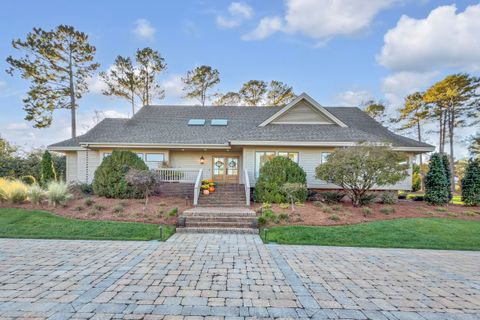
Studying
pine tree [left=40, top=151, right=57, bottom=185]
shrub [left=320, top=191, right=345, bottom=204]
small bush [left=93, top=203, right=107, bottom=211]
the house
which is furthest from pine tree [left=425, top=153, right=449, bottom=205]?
pine tree [left=40, top=151, right=57, bottom=185]

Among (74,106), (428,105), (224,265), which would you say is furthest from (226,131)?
(428,105)

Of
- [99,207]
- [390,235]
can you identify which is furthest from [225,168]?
[390,235]

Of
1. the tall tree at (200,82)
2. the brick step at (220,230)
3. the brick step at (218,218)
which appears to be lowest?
the brick step at (220,230)

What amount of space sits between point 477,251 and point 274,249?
6020 millimetres

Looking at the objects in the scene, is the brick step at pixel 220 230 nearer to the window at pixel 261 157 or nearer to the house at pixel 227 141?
the house at pixel 227 141

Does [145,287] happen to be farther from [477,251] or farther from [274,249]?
[477,251]

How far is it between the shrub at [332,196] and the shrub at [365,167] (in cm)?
134

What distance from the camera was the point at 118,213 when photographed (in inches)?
348

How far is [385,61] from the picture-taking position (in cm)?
1444

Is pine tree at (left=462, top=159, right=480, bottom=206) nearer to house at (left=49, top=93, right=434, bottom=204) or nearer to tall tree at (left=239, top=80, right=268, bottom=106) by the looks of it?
house at (left=49, top=93, right=434, bottom=204)

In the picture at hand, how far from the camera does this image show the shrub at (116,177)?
10.7m

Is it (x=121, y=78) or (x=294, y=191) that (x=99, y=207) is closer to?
(x=294, y=191)

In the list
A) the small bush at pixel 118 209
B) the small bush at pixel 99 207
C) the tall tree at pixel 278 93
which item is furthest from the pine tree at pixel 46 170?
the tall tree at pixel 278 93

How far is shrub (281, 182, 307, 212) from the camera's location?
32.2ft
